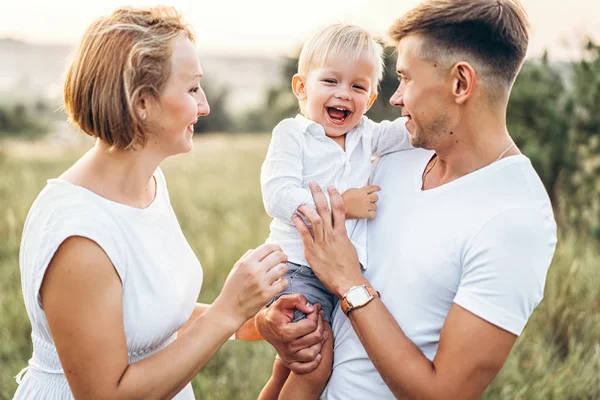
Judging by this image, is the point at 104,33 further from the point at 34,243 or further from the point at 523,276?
the point at 523,276

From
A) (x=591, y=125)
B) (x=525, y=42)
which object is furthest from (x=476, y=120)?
(x=591, y=125)

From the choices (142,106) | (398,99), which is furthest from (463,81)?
(142,106)

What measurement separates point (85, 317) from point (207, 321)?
0.45m

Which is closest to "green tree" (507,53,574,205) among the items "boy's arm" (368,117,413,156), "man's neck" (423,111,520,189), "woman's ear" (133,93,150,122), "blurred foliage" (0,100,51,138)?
"boy's arm" (368,117,413,156)

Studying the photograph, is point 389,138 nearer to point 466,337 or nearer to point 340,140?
point 340,140

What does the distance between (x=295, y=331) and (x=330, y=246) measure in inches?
13.9

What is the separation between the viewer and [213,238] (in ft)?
23.7

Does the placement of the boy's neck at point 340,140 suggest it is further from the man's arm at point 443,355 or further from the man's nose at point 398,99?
the man's arm at point 443,355

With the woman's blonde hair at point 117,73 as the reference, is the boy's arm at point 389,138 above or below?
below

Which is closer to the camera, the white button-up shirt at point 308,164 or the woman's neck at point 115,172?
the woman's neck at point 115,172

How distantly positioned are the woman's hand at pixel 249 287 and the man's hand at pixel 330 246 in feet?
0.57

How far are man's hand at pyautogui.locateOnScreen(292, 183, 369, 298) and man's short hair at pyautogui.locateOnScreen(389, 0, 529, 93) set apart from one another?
0.69 meters

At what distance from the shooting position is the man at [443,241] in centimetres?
213

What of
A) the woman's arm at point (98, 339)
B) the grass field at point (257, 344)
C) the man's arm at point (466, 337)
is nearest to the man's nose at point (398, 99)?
the man's arm at point (466, 337)
